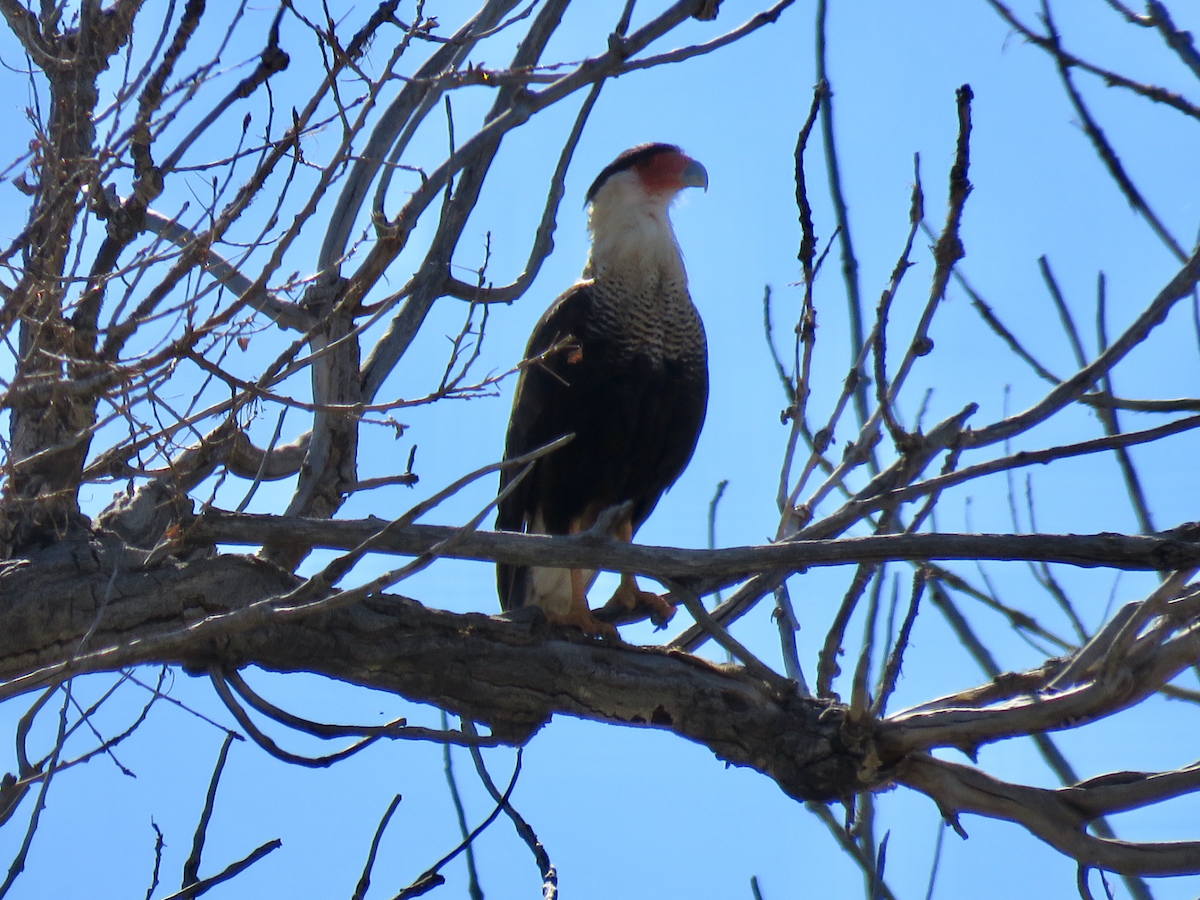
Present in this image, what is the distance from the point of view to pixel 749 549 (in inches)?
79.7

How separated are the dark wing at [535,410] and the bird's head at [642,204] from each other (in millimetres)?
356

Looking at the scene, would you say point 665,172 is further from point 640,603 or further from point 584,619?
point 584,619

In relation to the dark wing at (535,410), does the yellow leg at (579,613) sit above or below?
below

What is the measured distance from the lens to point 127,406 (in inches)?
85.6

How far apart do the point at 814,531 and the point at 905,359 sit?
16.3 inches

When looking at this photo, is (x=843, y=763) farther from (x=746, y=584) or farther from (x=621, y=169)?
(x=621, y=169)

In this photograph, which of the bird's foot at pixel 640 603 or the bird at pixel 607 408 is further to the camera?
the bird at pixel 607 408

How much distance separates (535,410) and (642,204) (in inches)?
43.1

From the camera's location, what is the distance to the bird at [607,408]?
4.01 meters

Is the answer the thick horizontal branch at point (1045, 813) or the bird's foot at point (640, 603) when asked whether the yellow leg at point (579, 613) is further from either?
the thick horizontal branch at point (1045, 813)

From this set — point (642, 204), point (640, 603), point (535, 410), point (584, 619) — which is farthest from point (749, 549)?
point (642, 204)

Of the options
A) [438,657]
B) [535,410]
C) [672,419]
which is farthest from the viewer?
[672,419]

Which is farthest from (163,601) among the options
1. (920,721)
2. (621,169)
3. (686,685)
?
(621,169)

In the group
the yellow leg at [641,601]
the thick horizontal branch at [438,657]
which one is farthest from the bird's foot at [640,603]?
the thick horizontal branch at [438,657]
